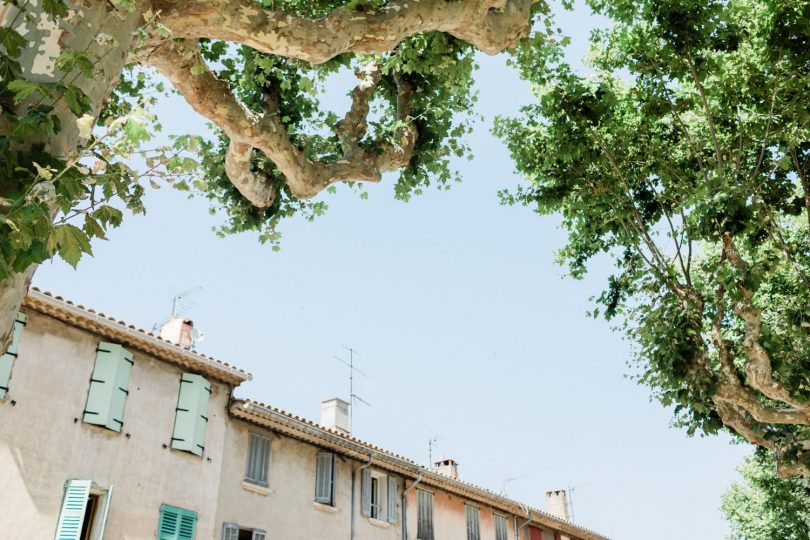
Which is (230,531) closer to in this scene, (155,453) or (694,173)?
(155,453)

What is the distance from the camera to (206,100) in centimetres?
755

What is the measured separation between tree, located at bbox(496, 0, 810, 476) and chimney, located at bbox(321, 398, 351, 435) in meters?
9.41

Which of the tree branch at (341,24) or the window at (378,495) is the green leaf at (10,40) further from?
the window at (378,495)

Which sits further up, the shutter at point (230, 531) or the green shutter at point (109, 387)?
the green shutter at point (109, 387)

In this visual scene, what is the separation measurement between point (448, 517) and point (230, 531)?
27.1ft

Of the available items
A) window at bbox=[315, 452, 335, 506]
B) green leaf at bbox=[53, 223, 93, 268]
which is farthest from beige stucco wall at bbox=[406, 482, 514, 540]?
green leaf at bbox=[53, 223, 93, 268]

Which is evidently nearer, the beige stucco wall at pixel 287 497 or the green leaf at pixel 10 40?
the green leaf at pixel 10 40

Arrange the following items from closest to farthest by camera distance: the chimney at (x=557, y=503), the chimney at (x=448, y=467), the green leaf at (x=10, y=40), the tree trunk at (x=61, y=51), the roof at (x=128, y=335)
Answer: the green leaf at (x=10, y=40) < the tree trunk at (x=61, y=51) < the roof at (x=128, y=335) < the chimney at (x=448, y=467) < the chimney at (x=557, y=503)

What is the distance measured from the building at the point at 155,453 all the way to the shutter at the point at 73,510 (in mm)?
22

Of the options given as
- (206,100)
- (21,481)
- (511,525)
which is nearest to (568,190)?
(206,100)

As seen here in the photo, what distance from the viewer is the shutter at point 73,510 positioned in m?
12.6

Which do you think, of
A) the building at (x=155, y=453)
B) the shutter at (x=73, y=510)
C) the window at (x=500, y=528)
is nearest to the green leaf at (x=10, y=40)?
the building at (x=155, y=453)

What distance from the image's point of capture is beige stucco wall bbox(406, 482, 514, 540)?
20.6 metres

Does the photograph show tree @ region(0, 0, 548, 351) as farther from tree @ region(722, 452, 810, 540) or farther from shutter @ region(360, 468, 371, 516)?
tree @ region(722, 452, 810, 540)
